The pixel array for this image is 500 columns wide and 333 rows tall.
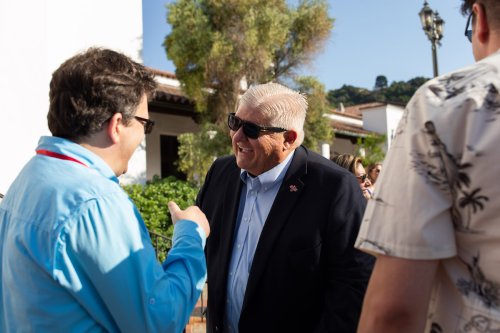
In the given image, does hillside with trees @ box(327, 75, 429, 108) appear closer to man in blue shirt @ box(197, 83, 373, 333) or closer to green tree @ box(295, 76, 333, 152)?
green tree @ box(295, 76, 333, 152)

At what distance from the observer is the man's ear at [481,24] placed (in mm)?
1124

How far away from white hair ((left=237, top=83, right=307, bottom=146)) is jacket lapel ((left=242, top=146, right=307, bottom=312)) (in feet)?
0.82

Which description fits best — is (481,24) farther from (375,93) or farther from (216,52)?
(375,93)

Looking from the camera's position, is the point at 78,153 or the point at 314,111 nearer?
the point at 78,153

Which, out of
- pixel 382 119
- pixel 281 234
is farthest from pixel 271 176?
pixel 382 119

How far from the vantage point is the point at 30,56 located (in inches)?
352

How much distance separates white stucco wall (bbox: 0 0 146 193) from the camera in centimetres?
857

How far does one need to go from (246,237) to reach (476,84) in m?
1.69

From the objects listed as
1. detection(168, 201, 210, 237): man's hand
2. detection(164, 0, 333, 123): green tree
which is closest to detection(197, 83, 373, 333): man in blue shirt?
detection(168, 201, 210, 237): man's hand

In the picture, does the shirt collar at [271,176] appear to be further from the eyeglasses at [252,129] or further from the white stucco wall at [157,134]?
the white stucco wall at [157,134]

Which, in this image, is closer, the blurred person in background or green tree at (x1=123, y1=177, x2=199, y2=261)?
the blurred person in background

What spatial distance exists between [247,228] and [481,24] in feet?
5.55

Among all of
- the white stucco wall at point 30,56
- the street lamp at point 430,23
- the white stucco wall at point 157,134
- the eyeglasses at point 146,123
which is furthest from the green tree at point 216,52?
the eyeglasses at point 146,123

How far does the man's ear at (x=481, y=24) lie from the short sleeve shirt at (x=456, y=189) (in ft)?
0.25
